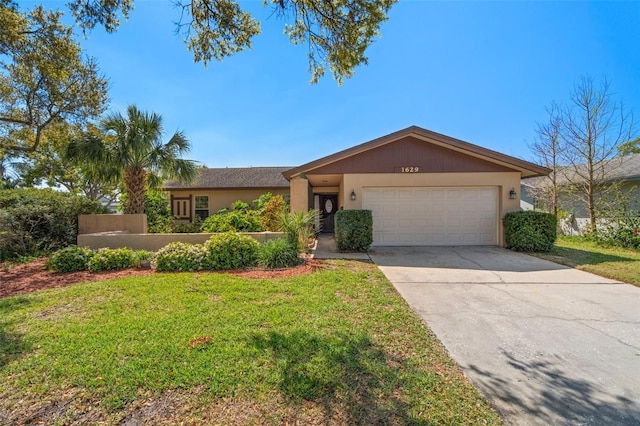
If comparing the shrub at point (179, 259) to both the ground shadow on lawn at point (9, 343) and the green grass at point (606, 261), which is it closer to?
the ground shadow on lawn at point (9, 343)

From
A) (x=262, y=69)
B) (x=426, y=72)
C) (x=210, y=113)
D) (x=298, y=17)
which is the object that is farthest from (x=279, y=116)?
(x=298, y=17)

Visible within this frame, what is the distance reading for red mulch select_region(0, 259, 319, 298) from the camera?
5547 mm

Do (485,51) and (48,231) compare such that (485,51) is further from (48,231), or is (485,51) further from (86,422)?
(48,231)

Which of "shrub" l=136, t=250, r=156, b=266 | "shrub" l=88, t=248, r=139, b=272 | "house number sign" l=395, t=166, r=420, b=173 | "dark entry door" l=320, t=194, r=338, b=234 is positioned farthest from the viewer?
"dark entry door" l=320, t=194, r=338, b=234

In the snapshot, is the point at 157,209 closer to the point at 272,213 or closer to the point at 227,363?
the point at 272,213

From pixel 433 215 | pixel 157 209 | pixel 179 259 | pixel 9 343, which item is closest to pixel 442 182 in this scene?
pixel 433 215

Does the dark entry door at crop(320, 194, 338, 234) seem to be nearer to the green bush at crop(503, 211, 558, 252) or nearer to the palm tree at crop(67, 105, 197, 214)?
the palm tree at crop(67, 105, 197, 214)

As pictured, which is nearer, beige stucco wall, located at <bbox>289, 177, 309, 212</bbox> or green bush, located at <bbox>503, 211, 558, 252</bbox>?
green bush, located at <bbox>503, 211, 558, 252</bbox>

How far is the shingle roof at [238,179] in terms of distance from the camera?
54.7 feet

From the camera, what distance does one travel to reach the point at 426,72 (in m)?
9.23

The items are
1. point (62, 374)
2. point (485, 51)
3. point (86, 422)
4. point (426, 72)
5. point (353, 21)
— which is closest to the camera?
point (86, 422)

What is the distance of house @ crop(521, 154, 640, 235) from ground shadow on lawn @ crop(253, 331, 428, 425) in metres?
14.9

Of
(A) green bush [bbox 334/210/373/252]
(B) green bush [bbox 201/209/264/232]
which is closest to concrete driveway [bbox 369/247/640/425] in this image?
(A) green bush [bbox 334/210/373/252]

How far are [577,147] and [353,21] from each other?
14.1 m
